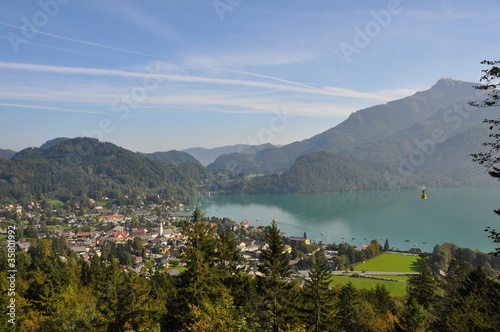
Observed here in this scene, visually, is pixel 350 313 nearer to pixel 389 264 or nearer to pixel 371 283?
pixel 371 283

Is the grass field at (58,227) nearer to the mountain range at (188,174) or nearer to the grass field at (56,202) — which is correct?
the grass field at (56,202)

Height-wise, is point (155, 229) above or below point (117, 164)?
below

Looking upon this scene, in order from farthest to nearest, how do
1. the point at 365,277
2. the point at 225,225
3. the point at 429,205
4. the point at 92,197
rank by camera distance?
the point at 92,197 < the point at 429,205 < the point at 225,225 < the point at 365,277

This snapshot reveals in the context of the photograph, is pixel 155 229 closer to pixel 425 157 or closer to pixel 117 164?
pixel 117 164

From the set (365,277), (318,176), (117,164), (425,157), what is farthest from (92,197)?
(425,157)

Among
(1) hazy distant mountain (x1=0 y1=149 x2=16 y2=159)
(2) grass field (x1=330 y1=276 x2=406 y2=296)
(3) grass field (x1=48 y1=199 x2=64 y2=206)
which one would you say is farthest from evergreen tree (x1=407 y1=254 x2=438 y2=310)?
(1) hazy distant mountain (x1=0 y1=149 x2=16 y2=159)

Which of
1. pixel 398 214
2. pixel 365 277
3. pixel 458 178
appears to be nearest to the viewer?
pixel 365 277

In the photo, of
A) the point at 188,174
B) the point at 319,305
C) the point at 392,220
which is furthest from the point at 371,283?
the point at 188,174
